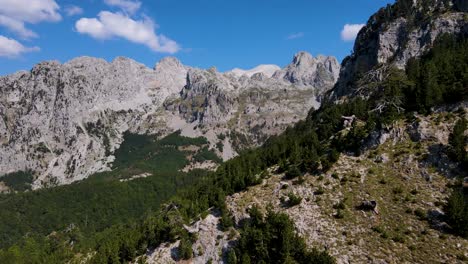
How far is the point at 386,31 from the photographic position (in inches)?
7549

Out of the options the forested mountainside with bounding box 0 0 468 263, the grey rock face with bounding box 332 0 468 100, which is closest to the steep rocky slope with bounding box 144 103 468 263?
the forested mountainside with bounding box 0 0 468 263

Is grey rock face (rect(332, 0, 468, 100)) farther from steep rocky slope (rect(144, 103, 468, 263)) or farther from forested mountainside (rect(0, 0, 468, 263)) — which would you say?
steep rocky slope (rect(144, 103, 468, 263))

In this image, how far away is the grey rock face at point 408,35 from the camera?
527 feet

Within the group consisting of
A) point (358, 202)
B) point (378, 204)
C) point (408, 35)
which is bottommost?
point (378, 204)

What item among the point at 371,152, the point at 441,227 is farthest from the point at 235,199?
the point at 441,227

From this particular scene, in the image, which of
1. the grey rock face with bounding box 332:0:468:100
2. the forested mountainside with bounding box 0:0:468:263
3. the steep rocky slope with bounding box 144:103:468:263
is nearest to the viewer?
the steep rocky slope with bounding box 144:103:468:263

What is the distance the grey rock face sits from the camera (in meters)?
161

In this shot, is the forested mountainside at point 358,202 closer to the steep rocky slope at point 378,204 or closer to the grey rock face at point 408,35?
the steep rocky slope at point 378,204

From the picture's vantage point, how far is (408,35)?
573ft

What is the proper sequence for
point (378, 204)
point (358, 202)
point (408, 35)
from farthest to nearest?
point (408, 35) → point (358, 202) → point (378, 204)

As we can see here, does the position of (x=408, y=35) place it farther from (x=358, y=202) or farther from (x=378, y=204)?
(x=378, y=204)

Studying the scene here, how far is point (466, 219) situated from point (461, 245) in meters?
3.50

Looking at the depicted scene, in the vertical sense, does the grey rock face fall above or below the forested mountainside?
above

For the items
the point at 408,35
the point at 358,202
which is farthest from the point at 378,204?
the point at 408,35
